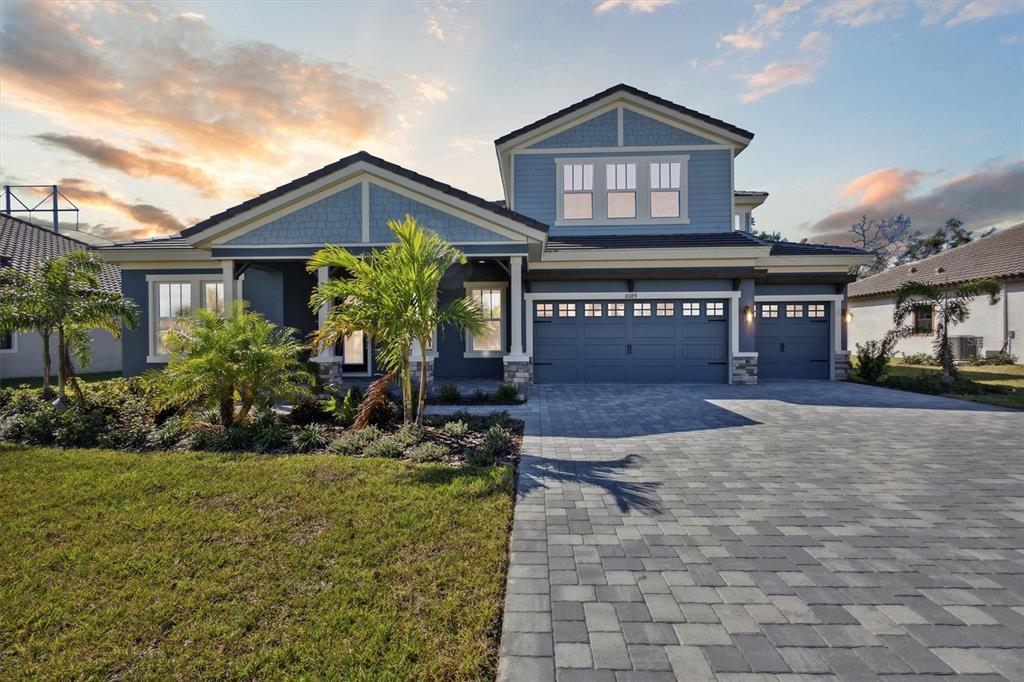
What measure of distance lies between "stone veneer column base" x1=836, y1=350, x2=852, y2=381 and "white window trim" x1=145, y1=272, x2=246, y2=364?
18053mm

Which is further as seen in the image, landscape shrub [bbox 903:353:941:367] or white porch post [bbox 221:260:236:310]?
landscape shrub [bbox 903:353:941:367]

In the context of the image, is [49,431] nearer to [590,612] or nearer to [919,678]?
[590,612]

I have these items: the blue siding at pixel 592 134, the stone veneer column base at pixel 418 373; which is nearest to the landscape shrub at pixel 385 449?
the stone veneer column base at pixel 418 373

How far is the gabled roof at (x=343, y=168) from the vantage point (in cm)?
1007

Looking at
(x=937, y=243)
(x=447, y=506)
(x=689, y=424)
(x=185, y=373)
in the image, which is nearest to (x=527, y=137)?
(x=689, y=424)

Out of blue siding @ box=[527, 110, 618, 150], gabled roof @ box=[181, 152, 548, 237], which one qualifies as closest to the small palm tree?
gabled roof @ box=[181, 152, 548, 237]

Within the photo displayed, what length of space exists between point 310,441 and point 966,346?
27.5 m

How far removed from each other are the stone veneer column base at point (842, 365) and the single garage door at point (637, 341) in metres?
3.85

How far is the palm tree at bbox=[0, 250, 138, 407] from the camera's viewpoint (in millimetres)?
8156

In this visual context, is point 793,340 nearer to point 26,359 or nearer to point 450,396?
point 450,396

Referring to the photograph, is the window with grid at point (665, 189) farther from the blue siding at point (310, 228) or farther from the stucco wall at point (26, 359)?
the stucco wall at point (26, 359)

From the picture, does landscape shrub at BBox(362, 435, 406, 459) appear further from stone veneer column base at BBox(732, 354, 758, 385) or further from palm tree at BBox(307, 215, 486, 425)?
stone veneer column base at BBox(732, 354, 758, 385)

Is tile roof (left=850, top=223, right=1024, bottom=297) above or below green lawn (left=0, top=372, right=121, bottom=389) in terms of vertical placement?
above

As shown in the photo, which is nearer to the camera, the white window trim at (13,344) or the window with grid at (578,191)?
the window with grid at (578,191)
